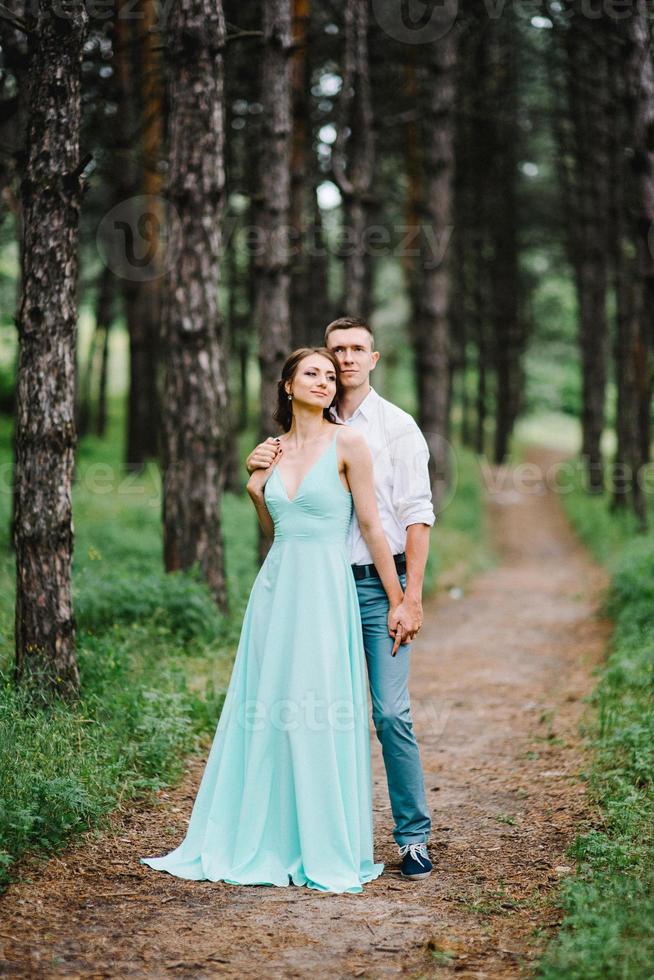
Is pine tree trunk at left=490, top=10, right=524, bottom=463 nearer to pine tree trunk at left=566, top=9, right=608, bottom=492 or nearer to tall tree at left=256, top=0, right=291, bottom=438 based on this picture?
pine tree trunk at left=566, top=9, right=608, bottom=492

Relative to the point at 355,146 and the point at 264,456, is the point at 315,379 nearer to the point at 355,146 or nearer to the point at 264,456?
the point at 264,456

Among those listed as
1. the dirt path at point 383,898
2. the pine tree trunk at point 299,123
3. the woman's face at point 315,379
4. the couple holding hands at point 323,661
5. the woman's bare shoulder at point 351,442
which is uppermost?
the pine tree trunk at point 299,123

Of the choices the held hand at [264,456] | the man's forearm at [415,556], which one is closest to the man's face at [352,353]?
the held hand at [264,456]

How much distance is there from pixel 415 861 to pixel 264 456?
2125 millimetres

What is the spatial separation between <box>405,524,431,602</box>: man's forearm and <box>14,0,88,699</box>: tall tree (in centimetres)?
225

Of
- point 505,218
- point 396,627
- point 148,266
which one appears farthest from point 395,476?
point 505,218

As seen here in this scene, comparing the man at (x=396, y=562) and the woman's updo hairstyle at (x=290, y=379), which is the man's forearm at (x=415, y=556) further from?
the woman's updo hairstyle at (x=290, y=379)

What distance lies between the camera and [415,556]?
4852 millimetres

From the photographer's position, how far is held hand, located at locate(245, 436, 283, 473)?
16.4ft

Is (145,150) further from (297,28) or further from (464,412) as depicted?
(464,412)

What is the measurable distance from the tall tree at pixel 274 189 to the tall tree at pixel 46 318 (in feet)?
16.2

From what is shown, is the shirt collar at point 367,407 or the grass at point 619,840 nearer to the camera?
the grass at point 619,840

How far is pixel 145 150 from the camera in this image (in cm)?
1741

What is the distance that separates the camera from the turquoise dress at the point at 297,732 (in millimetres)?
4648
